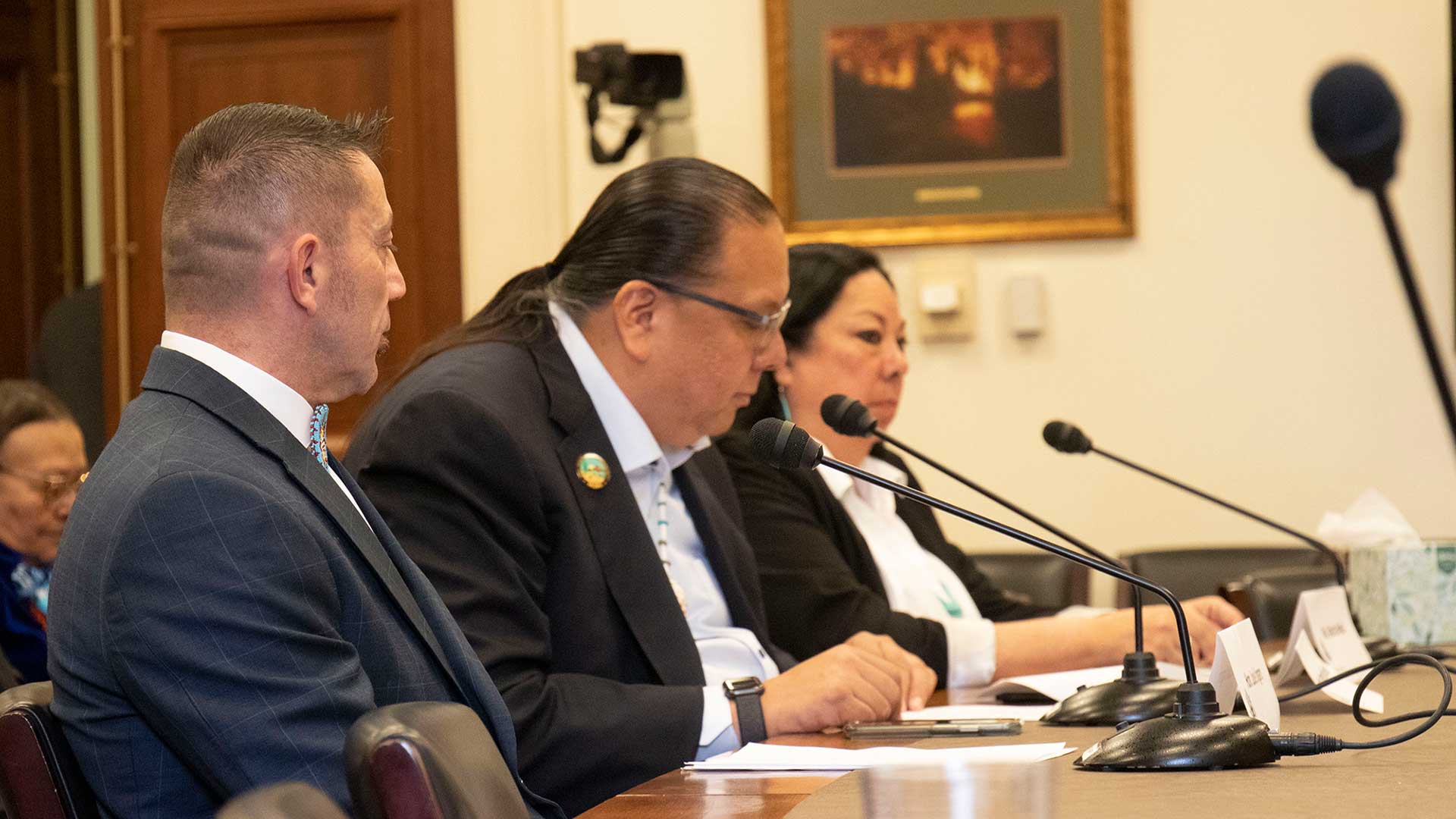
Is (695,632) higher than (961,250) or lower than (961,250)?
lower

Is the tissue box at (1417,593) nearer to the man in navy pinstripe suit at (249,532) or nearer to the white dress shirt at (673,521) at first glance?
the white dress shirt at (673,521)

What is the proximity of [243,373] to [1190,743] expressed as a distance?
37.3 inches

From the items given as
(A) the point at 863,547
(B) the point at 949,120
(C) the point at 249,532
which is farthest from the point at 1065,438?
(B) the point at 949,120

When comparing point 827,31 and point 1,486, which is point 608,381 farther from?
point 827,31

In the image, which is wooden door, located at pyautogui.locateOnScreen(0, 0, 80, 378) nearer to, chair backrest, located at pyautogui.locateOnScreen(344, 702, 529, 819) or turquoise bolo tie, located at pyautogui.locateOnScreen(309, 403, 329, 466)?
turquoise bolo tie, located at pyautogui.locateOnScreen(309, 403, 329, 466)

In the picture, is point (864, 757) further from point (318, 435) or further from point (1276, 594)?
point (1276, 594)

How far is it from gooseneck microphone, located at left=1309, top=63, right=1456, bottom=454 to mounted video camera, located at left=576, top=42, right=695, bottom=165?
12.0 feet

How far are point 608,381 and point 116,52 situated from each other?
2946 mm

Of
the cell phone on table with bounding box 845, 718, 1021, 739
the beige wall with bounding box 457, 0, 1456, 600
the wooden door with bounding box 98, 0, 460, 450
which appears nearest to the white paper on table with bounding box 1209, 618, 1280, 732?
the cell phone on table with bounding box 845, 718, 1021, 739

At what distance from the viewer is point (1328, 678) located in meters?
2.17

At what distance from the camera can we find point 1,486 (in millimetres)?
3172

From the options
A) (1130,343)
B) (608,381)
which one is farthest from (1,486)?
(1130,343)

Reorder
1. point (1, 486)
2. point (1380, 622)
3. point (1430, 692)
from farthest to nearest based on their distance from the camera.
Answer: point (1, 486) → point (1380, 622) → point (1430, 692)

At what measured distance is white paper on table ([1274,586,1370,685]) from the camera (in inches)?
87.1
